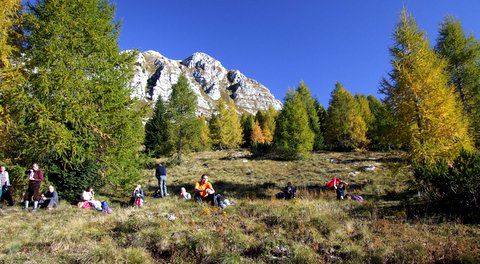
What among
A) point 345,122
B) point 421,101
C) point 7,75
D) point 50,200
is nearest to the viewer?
point 7,75

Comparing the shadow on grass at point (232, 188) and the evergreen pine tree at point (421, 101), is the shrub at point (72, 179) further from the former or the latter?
the evergreen pine tree at point (421, 101)

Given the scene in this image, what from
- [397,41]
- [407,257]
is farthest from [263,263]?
[397,41]

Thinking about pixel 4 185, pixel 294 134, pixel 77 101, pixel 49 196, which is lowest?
pixel 49 196

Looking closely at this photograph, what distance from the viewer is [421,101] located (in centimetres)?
1557

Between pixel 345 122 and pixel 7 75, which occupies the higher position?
pixel 345 122

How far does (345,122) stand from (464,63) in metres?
18.2

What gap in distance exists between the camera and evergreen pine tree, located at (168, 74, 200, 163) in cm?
3153

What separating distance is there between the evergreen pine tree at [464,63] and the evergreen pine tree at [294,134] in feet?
45.9

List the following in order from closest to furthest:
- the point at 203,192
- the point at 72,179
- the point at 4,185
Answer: the point at 4,185 → the point at 72,179 → the point at 203,192

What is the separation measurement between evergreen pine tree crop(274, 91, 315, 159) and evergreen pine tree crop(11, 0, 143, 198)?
70.3 ft

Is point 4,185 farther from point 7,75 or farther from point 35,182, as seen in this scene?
point 7,75

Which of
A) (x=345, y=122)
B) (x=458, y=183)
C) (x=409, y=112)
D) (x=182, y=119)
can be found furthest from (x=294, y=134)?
(x=458, y=183)

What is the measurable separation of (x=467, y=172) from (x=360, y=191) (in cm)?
811

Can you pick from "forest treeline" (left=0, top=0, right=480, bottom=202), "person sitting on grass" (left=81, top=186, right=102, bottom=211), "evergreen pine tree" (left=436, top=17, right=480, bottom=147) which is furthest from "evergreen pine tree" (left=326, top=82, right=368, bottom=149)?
"person sitting on grass" (left=81, top=186, right=102, bottom=211)
